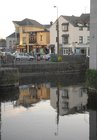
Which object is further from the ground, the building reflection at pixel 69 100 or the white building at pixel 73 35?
the white building at pixel 73 35

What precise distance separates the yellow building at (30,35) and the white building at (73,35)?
548 centimetres

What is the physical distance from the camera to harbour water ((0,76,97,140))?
26772 mm

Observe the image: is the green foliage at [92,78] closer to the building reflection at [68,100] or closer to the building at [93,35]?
the building reflection at [68,100]

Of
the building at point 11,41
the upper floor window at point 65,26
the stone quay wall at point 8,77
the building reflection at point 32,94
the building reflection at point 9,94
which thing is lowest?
the building reflection at point 32,94

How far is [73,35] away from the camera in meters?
100

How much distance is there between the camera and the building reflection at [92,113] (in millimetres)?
27031

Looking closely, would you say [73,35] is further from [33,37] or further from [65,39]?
[33,37]

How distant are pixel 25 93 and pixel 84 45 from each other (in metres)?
53.4

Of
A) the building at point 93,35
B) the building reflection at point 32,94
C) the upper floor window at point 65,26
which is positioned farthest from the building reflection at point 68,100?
the upper floor window at point 65,26

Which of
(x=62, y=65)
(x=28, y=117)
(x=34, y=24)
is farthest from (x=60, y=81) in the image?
(x=34, y=24)

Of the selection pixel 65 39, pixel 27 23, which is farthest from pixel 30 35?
pixel 65 39

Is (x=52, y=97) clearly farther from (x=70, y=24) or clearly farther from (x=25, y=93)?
(x=70, y=24)

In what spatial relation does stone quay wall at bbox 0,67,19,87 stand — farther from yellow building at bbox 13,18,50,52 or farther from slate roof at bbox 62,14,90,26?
yellow building at bbox 13,18,50,52

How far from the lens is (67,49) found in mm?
101688
